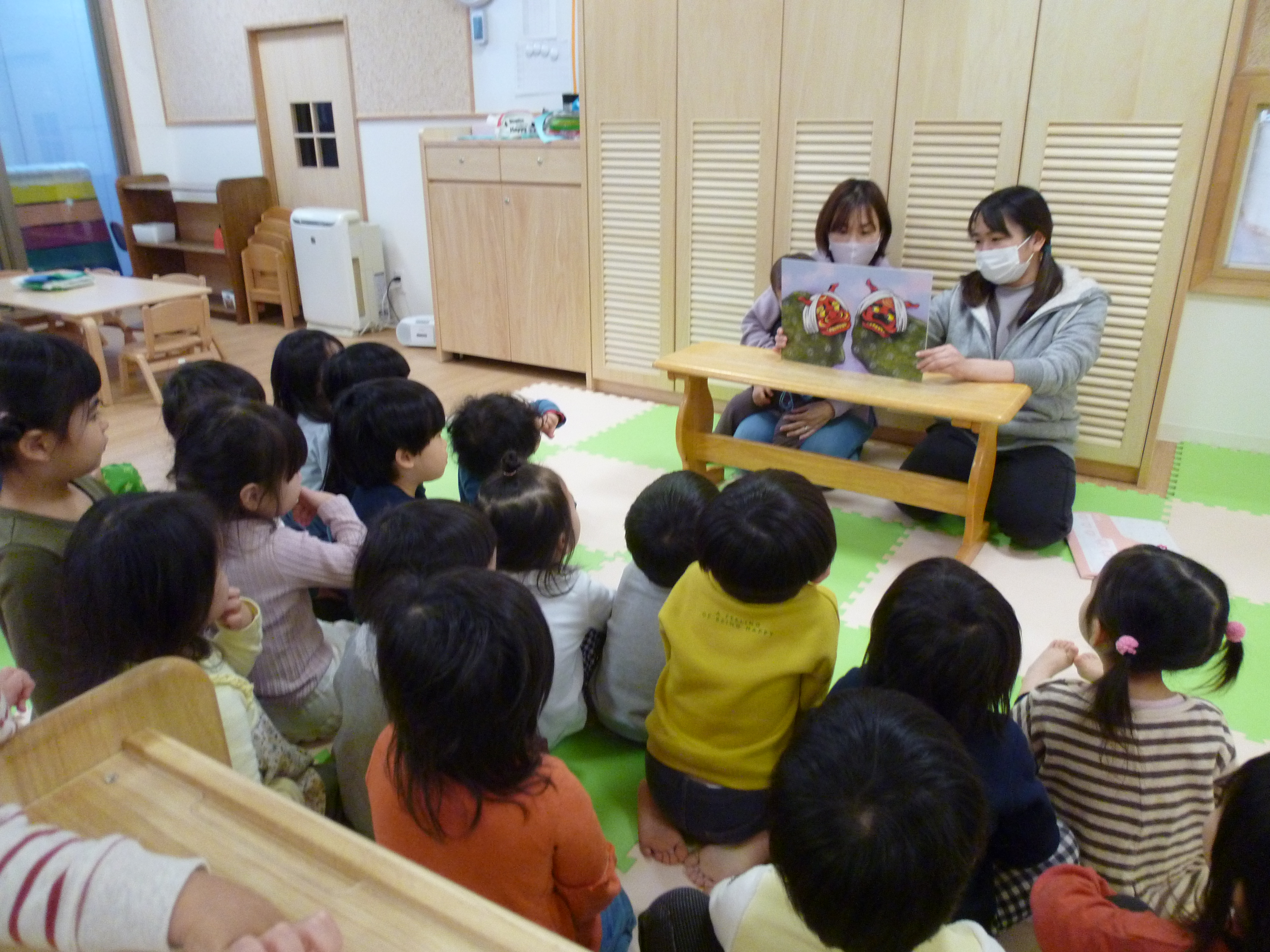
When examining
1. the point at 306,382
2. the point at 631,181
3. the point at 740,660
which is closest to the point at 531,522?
the point at 740,660

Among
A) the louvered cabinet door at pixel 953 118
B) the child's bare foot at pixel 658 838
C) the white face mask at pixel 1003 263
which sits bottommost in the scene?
the child's bare foot at pixel 658 838

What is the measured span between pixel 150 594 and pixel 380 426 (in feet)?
2.64

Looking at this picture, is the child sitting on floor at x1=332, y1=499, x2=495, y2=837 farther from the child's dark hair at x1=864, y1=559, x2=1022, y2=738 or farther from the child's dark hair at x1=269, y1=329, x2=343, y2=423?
the child's dark hair at x1=269, y1=329, x2=343, y2=423

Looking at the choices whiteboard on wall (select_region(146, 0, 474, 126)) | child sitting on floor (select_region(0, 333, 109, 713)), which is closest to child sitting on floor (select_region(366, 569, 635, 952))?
child sitting on floor (select_region(0, 333, 109, 713))

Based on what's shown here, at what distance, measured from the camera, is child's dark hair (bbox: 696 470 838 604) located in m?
1.33

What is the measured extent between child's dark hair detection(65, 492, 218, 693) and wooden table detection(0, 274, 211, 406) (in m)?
3.12

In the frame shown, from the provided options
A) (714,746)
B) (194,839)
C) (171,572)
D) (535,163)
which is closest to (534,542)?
(714,746)

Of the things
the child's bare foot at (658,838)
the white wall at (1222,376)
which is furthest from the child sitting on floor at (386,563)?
the white wall at (1222,376)

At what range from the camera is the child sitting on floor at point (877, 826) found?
761mm

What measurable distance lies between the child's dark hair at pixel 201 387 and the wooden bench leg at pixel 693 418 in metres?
1.40

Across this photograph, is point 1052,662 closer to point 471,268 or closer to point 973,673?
point 973,673

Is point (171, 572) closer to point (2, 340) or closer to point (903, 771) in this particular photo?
point (2, 340)

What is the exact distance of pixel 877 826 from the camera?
0.76 m

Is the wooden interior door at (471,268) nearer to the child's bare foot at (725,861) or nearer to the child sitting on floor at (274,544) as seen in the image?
the child sitting on floor at (274,544)
